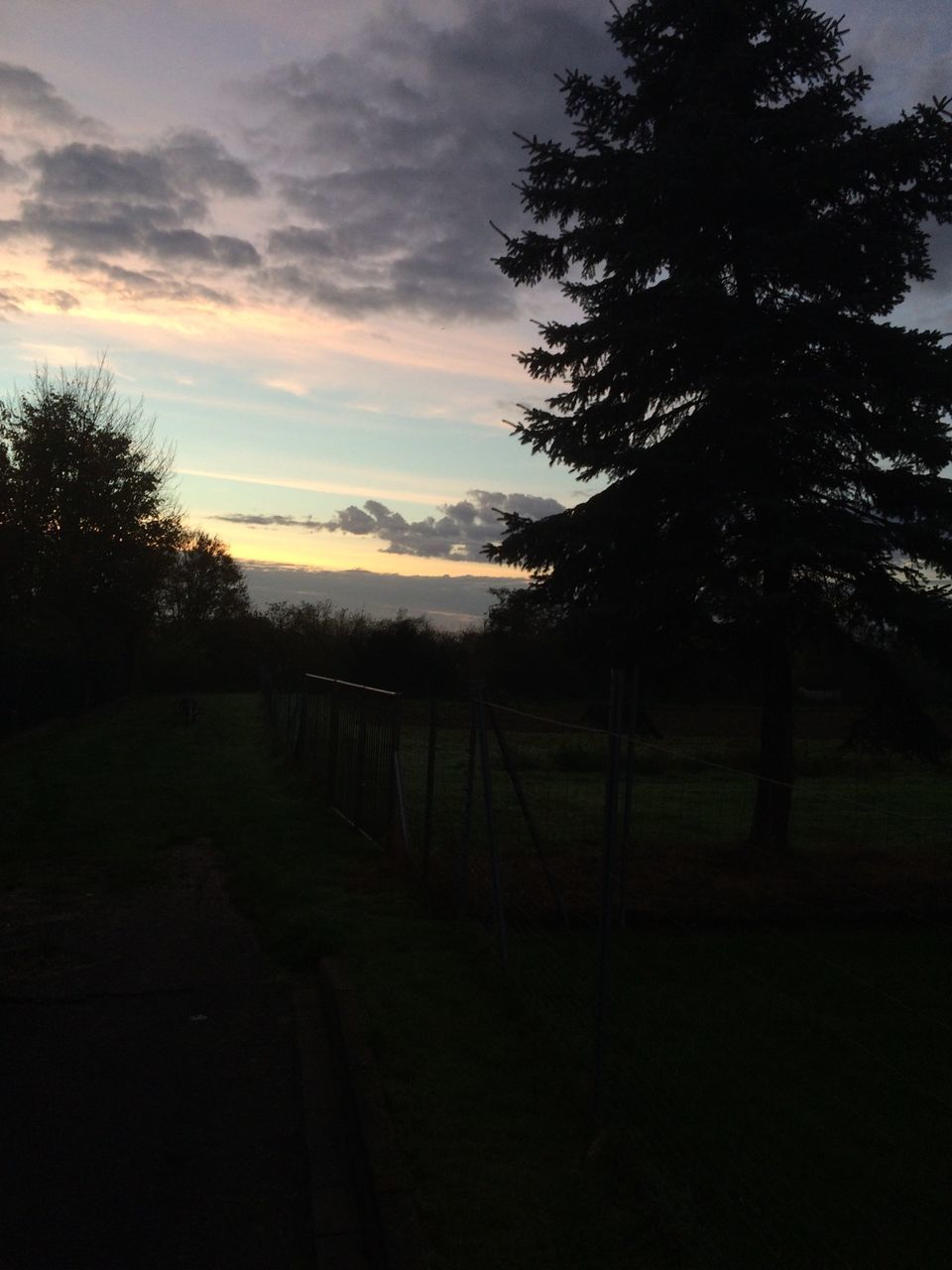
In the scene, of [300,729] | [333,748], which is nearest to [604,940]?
[333,748]

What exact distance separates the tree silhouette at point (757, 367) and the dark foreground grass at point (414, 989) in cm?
381

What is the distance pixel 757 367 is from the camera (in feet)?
33.7

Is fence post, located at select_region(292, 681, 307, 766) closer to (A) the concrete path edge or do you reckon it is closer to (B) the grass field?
(B) the grass field

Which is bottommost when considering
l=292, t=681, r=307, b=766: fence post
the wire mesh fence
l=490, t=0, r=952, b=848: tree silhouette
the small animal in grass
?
the small animal in grass

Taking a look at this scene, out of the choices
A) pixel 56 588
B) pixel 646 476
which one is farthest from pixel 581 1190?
pixel 56 588

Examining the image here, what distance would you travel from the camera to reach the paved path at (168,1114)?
3541 millimetres

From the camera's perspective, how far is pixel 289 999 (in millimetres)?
6141

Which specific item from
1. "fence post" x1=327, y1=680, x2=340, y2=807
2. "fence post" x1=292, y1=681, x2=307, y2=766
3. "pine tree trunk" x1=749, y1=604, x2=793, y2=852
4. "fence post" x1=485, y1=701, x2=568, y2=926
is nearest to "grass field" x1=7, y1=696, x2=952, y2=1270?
"fence post" x1=485, y1=701, x2=568, y2=926

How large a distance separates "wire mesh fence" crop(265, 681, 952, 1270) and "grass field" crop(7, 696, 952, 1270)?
0.02 metres

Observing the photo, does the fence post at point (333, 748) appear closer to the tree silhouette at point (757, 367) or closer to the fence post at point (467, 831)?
the tree silhouette at point (757, 367)

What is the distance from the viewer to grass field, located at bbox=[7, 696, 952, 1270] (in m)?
3.66

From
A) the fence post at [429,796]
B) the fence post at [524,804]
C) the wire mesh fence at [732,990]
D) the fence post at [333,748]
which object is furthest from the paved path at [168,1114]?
the fence post at [333,748]

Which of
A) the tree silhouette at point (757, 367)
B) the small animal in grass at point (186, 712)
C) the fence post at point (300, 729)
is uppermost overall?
the tree silhouette at point (757, 367)

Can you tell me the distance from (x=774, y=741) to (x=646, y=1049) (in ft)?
19.5
